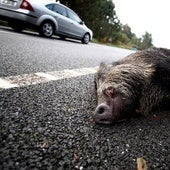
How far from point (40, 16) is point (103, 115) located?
9.54 m

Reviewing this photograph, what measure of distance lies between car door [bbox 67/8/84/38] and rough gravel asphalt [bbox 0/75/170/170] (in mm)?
10611

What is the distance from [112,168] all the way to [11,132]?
74 cm

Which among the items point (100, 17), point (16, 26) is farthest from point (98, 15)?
point (16, 26)

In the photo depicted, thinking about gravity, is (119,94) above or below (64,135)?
above

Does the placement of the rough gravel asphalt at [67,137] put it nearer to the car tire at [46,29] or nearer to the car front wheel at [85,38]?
the car tire at [46,29]

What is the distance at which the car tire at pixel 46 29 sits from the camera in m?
11.5

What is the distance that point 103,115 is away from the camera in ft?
7.84

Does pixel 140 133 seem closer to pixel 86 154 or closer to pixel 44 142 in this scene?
pixel 86 154

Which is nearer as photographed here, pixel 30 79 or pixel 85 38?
pixel 30 79

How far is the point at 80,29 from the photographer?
14094mm

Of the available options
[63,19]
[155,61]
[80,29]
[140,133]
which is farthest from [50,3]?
[140,133]

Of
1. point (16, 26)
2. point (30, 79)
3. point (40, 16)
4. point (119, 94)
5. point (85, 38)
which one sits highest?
point (40, 16)

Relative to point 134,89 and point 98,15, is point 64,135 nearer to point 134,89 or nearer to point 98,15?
point 134,89

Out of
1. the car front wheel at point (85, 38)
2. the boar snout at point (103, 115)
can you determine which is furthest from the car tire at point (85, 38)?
the boar snout at point (103, 115)
